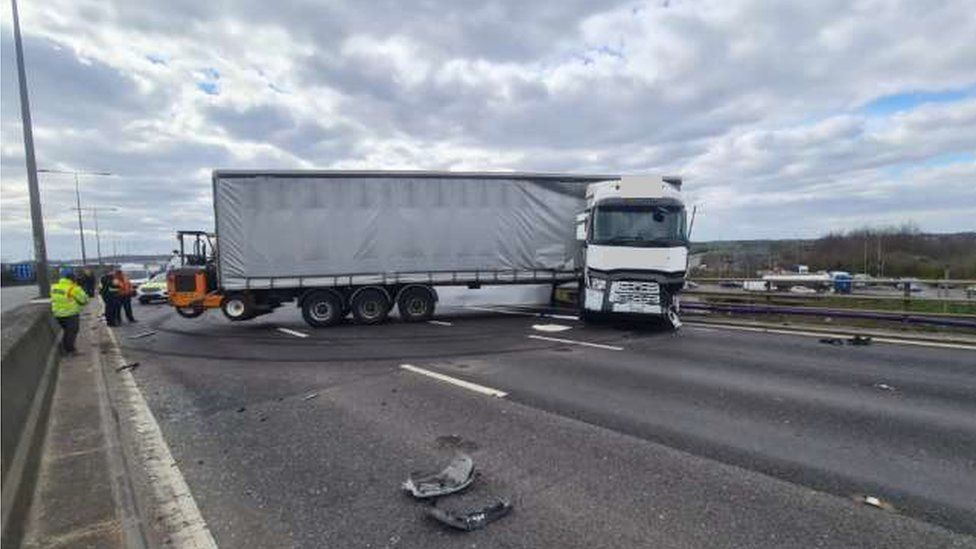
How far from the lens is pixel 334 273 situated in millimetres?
14562

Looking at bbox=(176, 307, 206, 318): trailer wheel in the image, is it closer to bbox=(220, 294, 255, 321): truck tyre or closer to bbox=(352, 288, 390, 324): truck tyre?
bbox=(220, 294, 255, 321): truck tyre

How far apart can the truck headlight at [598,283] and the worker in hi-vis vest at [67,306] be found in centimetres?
1076

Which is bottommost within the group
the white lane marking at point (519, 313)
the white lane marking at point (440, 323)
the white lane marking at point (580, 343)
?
the white lane marking at point (519, 313)

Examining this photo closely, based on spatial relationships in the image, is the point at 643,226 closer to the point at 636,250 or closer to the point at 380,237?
the point at 636,250

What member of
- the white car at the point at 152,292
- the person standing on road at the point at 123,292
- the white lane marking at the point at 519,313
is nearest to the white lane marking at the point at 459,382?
the white lane marking at the point at 519,313

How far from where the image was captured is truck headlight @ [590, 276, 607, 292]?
43.6 feet

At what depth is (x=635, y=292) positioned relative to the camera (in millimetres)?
13000

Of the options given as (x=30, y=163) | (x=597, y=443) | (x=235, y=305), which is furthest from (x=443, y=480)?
(x=30, y=163)

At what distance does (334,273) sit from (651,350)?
8.14 metres

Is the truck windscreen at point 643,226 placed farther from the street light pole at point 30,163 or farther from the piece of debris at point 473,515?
the street light pole at point 30,163

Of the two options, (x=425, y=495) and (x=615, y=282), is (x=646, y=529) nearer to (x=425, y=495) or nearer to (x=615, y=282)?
(x=425, y=495)

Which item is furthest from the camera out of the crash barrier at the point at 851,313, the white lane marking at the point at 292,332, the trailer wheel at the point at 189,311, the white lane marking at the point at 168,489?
the trailer wheel at the point at 189,311

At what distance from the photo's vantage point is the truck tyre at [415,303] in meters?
15.5

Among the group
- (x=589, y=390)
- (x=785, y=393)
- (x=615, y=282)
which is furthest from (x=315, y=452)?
(x=615, y=282)
